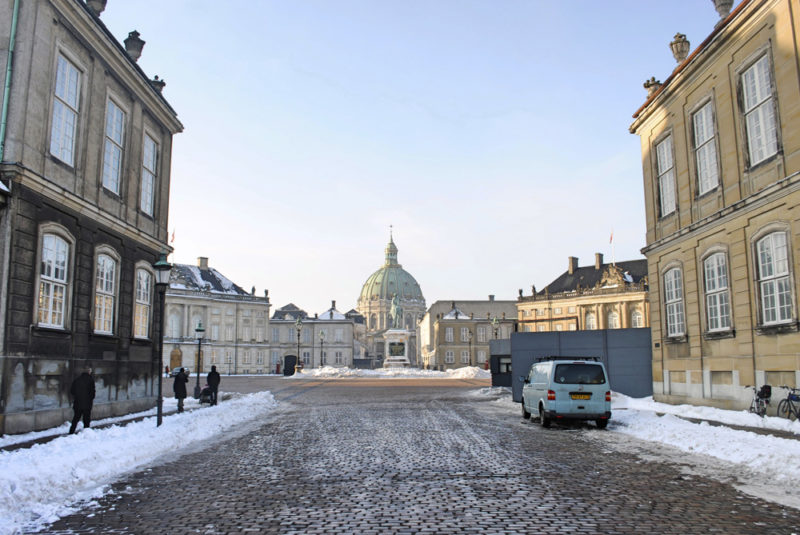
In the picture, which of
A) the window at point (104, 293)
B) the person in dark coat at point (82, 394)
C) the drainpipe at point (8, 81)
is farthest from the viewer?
the window at point (104, 293)

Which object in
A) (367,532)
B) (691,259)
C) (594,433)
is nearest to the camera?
(367,532)

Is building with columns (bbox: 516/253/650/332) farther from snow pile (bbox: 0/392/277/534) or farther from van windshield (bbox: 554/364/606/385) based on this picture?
snow pile (bbox: 0/392/277/534)

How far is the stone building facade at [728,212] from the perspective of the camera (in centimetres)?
1661

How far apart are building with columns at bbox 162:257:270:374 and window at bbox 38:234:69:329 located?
64196 millimetres

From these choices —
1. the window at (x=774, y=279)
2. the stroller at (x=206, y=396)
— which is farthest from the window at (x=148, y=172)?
the window at (x=774, y=279)

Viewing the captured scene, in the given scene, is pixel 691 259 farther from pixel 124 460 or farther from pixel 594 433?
pixel 124 460

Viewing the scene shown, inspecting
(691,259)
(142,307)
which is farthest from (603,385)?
(142,307)

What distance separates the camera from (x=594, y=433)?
16.1 meters

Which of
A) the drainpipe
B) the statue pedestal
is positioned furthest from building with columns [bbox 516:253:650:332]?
the drainpipe

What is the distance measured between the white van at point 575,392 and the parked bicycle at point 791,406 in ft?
13.1

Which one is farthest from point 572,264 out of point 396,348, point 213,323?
point 213,323

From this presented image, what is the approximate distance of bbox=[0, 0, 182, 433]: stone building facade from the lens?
14.4 m

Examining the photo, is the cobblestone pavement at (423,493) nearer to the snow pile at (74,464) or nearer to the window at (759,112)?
the snow pile at (74,464)

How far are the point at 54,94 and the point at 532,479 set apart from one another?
14.2m
